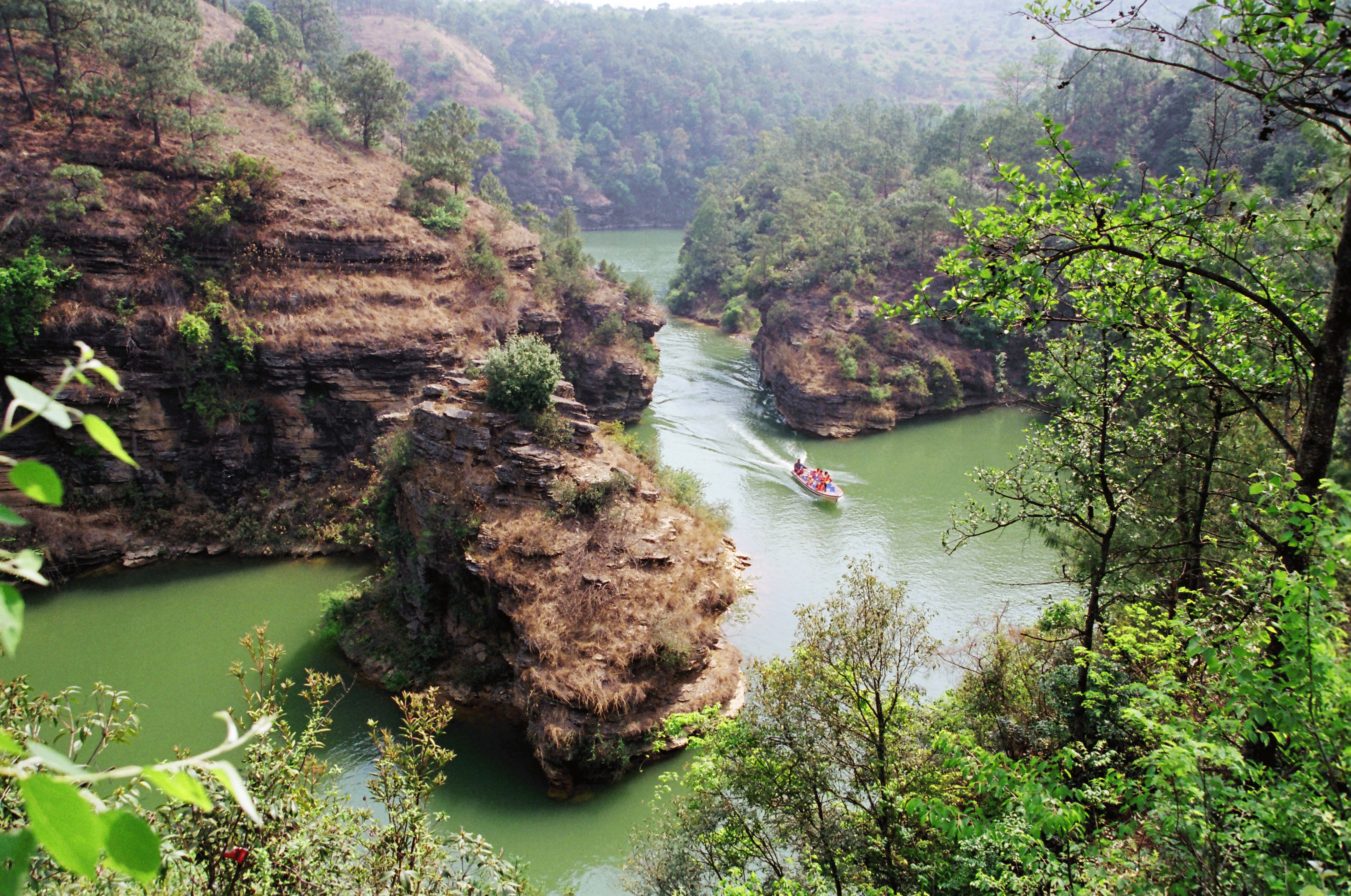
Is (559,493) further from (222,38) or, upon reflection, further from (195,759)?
(222,38)

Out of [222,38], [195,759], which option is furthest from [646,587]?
[222,38]

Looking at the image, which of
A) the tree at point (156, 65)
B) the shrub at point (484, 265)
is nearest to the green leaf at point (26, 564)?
the shrub at point (484, 265)

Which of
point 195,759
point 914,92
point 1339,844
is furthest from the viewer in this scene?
point 914,92

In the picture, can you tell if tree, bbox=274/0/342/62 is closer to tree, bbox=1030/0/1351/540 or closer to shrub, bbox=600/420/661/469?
shrub, bbox=600/420/661/469

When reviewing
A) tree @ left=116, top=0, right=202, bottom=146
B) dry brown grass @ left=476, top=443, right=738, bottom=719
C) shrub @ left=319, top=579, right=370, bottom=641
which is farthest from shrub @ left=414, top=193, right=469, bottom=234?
dry brown grass @ left=476, top=443, right=738, bottom=719

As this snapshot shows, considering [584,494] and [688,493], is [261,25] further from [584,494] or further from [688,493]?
[584,494]

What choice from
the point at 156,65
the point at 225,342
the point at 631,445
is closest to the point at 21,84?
the point at 156,65
